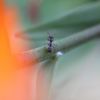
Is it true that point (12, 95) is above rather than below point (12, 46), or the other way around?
below

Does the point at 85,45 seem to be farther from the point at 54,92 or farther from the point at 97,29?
the point at 54,92

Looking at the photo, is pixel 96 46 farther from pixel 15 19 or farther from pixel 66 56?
pixel 15 19

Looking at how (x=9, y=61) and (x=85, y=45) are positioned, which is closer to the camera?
(x=9, y=61)

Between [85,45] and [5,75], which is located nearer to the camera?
[5,75]

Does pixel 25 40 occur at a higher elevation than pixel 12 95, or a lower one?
higher

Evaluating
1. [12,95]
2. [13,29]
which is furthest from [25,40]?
[12,95]

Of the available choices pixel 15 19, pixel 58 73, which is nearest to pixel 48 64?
pixel 58 73

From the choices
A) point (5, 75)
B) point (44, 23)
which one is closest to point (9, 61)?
point (5, 75)
